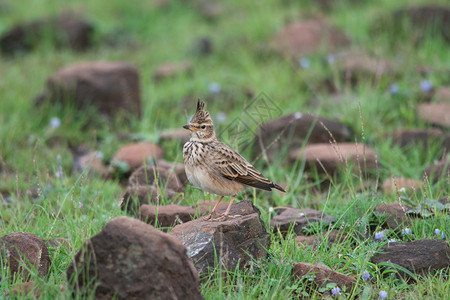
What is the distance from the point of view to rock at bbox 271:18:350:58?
451 inches

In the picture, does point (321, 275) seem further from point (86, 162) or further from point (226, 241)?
point (86, 162)

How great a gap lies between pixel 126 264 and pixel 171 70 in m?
7.18

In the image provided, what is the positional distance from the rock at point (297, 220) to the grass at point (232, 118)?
0.42ft

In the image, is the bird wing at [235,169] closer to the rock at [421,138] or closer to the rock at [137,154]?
the rock at [137,154]

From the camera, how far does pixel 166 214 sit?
5.86 metres

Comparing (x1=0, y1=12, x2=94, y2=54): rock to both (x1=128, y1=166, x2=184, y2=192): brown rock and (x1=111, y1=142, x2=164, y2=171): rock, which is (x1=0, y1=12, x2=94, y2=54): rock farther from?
(x1=128, y1=166, x2=184, y2=192): brown rock

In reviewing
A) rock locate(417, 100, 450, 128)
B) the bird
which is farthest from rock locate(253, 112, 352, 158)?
the bird

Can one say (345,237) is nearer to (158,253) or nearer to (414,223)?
(414,223)

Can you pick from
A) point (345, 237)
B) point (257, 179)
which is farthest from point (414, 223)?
point (257, 179)

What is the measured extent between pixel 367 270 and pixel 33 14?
9980 millimetres

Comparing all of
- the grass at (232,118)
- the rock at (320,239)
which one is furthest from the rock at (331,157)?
the rock at (320,239)

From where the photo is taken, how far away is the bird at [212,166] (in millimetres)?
5438

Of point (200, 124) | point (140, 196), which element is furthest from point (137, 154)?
point (200, 124)

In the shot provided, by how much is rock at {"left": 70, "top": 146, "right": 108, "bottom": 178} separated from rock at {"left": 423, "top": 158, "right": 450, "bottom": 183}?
11.3ft
